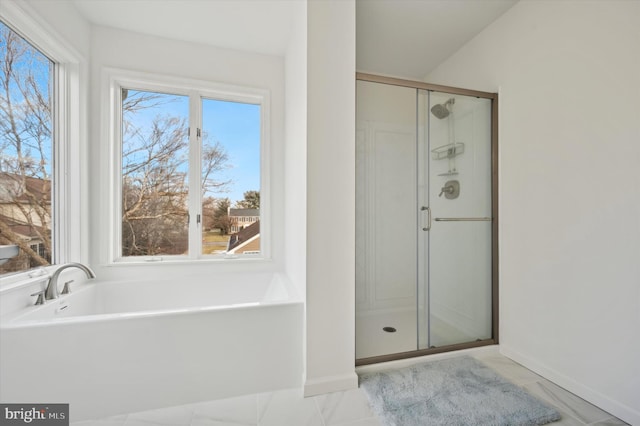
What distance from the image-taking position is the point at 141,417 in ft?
4.59

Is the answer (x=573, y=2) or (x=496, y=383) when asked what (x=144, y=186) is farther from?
(x=573, y=2)

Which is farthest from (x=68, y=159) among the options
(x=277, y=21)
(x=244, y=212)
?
(x=277, y=21)

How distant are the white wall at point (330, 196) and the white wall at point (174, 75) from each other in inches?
41.1

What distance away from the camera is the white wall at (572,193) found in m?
1.38

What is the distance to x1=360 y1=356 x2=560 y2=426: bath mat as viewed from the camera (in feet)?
4.48

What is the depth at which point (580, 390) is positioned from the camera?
1.55 meters

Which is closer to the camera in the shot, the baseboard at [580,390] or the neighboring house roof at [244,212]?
the baseboard at [580,390]

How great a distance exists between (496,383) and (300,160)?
188 centimetres

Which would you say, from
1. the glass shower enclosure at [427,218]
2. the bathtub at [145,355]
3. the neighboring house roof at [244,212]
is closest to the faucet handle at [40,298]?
the bathtub at [145,355]

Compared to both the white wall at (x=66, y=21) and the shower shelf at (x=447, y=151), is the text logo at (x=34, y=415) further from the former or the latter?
the shower shelf at (x=447, y=151)

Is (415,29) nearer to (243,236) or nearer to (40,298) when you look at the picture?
(243,236)

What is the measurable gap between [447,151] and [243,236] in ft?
6.50

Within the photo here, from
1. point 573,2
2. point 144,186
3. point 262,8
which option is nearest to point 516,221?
point 573,2

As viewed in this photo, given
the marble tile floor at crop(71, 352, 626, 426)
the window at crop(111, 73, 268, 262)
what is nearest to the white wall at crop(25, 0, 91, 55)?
the window at crop(111, 73, 268, 262)
